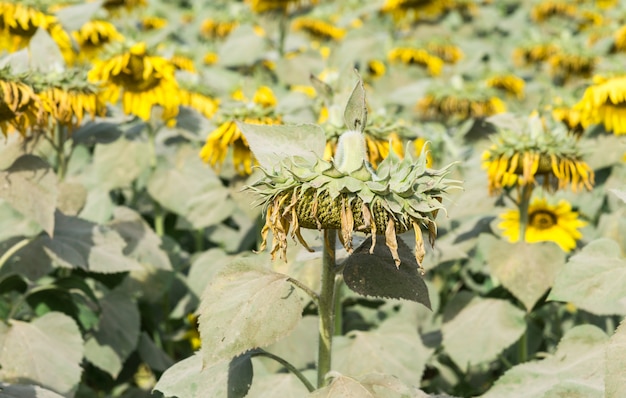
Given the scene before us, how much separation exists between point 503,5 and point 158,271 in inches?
182

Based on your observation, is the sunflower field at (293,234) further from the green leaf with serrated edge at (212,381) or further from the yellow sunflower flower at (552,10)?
the yellow sunflower flower at (552,10)

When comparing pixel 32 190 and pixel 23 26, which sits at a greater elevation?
pixel 23 26

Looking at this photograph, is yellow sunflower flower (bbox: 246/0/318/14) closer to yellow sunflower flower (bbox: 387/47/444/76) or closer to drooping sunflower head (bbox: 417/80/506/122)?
drooping sunflower head (bbox: 417/80/506/122)

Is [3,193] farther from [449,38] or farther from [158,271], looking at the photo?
[449,38]

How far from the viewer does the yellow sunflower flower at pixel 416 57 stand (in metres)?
4.27

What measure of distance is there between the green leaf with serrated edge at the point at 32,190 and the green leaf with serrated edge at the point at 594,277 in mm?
954

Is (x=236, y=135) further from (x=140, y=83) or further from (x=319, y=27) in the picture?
(x=319, y=27)

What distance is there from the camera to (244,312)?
118 cm

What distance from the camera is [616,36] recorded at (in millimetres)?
3836

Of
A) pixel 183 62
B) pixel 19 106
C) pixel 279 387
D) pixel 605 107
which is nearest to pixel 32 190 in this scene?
pixel 19 106

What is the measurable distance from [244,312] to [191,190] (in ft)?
4.26

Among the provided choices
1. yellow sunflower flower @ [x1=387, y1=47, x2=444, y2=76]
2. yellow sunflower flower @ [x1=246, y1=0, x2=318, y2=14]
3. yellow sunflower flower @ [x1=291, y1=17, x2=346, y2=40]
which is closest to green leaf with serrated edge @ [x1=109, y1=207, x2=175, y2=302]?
yellow sunflower flower @ [x1=246, y1=0, x2=318, y2=14]

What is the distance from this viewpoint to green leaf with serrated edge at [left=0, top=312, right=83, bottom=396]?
1.66 meters

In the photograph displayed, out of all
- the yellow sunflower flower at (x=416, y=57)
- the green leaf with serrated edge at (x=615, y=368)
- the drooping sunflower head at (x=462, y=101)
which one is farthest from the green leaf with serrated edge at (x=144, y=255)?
the yellow sunflower flower at (x=416, y=57)
